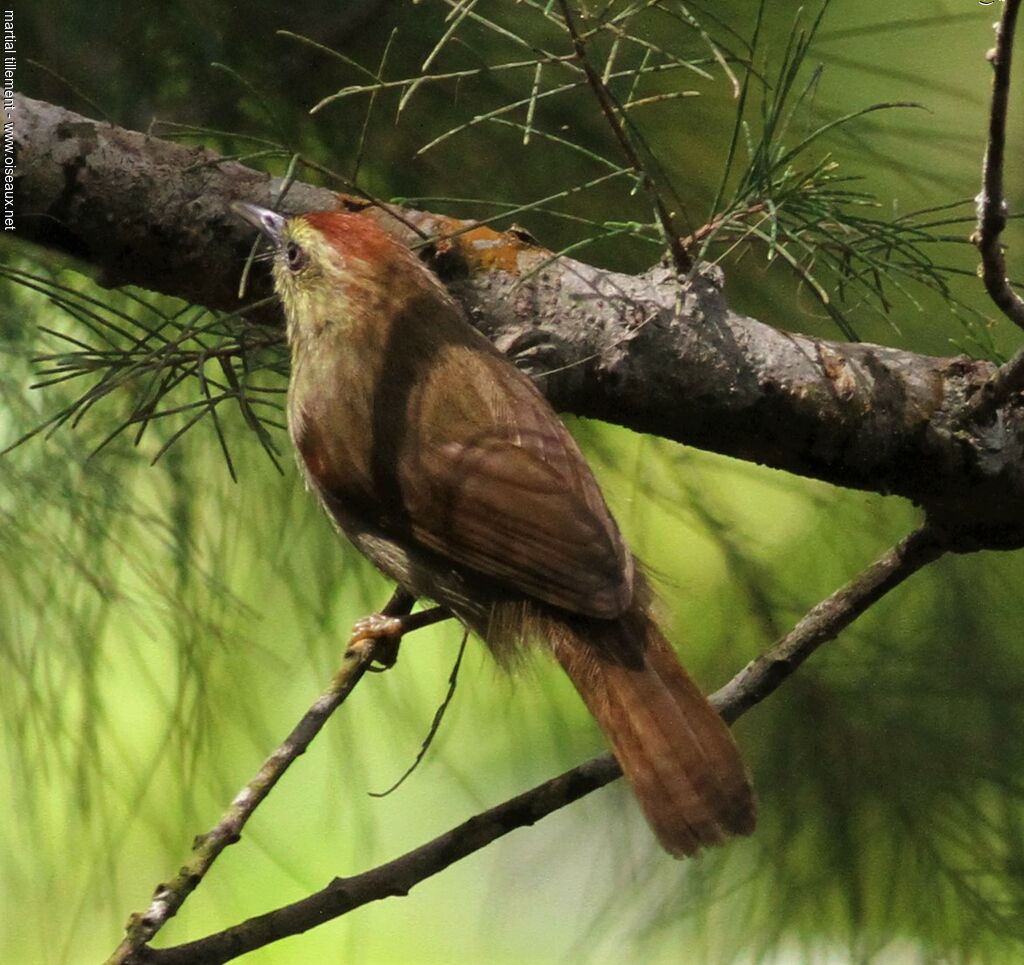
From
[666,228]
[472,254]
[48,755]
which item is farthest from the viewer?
[48,755]

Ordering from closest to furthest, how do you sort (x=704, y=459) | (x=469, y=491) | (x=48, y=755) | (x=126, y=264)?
1. (x=126, y=264)
2. (x=469, y=491)
3. (x=704, y=459)
4. (x=48, y=755)

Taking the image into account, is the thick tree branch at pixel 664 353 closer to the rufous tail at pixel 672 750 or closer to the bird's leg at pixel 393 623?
the rufous tail at pixel 672 750

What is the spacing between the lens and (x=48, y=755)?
200cm

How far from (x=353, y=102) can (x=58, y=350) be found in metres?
0.54

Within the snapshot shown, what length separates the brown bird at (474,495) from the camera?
151cm

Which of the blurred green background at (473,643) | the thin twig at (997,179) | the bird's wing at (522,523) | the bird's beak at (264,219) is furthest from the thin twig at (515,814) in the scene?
the bird's beak at (264,219)

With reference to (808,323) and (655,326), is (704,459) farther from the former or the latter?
(655,326)

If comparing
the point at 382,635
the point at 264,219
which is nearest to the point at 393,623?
the point at 382,635

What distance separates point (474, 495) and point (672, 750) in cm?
42

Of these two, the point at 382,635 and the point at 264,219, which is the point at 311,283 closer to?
the point at 264,219

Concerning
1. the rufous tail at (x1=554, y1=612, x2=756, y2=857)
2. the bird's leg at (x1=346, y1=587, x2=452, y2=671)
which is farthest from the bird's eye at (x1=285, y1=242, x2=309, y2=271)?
the rufous tail at (x1=554, y1=612, x2=756, y2=857)

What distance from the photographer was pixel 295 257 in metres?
1.71

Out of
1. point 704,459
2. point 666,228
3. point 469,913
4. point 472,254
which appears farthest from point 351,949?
point 666,228

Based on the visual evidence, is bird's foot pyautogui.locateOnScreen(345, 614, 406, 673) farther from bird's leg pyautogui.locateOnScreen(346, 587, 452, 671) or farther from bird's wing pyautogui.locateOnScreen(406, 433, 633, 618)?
bird's wing pyautogui.locateOnScreen(406, 433, 633, 618)
